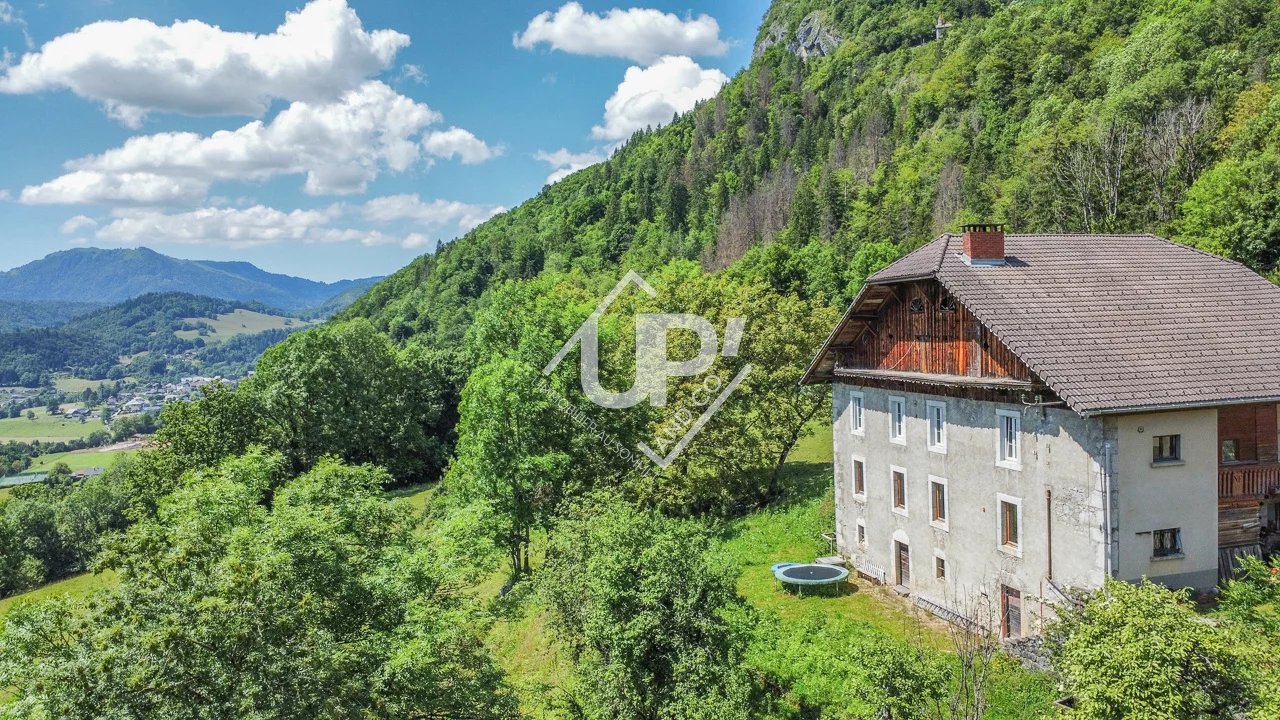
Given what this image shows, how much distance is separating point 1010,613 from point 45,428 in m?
217

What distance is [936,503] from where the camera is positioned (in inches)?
854

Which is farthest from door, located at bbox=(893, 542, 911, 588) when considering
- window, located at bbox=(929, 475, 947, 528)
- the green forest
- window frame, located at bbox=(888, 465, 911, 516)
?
window, located at bbox=(929, 475, 947, 528)

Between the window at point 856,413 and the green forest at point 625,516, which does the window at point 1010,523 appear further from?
the window at point 856,413

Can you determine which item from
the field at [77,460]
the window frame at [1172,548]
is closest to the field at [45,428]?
the field at [77,460]

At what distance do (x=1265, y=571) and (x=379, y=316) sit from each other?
12715cm

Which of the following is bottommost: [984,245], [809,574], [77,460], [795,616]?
[77,460]

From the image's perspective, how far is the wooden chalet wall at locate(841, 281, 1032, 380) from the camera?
61.5 ft

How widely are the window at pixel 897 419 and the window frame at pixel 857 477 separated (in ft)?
6.42

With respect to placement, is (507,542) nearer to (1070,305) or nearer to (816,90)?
(1070,305)

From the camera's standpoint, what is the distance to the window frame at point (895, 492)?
22781 millimetres

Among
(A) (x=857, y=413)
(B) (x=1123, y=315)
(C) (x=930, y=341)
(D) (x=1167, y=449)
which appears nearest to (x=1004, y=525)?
(D) (x=1167, y=449)

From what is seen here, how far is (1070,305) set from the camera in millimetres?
18641

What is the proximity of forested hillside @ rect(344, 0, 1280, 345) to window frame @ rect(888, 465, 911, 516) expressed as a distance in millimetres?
26099

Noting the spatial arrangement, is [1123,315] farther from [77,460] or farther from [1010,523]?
[77,460]
